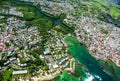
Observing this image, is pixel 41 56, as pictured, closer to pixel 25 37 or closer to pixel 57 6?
pixel 25 37

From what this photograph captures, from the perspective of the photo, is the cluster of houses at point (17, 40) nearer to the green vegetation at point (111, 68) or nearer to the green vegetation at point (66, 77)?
the green vegetation at point (66, 77)

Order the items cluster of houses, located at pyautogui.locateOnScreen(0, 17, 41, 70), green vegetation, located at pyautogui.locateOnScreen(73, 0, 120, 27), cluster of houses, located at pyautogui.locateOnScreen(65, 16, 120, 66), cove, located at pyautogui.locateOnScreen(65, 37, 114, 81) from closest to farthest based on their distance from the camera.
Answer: cluster of houses, located at pyautogui.locateOnScreen(0, 17, 41, 70) < cove, located at pyautogui.locateOnScreen(65, 37, 114, 81) < cluster of houses, located at pyautogui.locateOnScreen(65, 16, 120, 66) < green vegetation, located at pyautogui.locateOnScreen(73, 0, 120, 27)

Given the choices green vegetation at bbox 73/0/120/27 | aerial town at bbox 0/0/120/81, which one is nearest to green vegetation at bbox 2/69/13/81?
aerial town at bbox 0/0/120/81

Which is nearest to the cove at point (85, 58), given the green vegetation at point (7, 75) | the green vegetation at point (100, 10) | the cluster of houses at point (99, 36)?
the cluster of houses at point (99, 36)

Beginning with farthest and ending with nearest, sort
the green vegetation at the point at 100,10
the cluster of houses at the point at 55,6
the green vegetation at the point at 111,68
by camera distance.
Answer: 1. the green vegetation at the point at 100,10
2. the cluster of houses at the point at 55,6
3. the green vegetation at the point at 111,68

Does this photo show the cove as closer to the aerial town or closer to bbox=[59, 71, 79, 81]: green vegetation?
the aerial town
